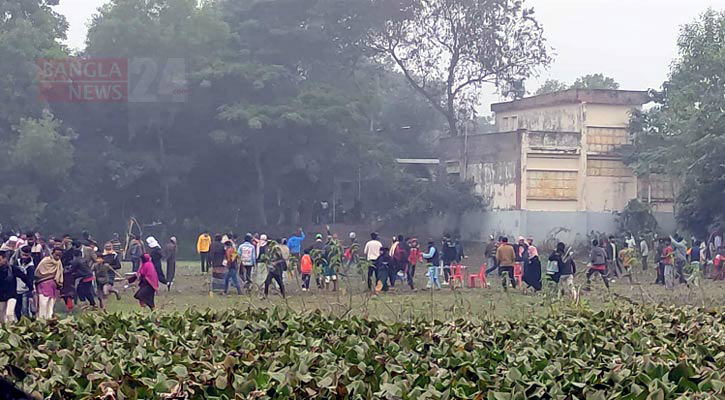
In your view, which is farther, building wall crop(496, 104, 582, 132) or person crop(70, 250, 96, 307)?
building wall crop(496, 104, 582, 132)

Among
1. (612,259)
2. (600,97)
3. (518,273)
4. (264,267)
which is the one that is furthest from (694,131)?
(264,267)

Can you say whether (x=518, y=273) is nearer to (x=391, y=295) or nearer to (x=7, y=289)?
(x=391, y=295)

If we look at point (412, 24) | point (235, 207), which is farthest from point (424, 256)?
point (412, 24)

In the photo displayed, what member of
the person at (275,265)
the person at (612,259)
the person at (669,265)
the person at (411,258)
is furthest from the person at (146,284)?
the person at (612,259)

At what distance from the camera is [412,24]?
44.7 metres

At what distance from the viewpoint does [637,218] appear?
3809 centimetres

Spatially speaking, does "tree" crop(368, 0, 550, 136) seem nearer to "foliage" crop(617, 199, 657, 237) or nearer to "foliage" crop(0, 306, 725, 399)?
"foliage" crop(617, 199, 657, 237)

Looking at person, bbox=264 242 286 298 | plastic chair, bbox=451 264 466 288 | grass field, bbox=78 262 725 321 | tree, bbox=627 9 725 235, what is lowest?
grass field, bbox=78 262 725 321

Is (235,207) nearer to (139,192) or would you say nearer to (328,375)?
(139,192)

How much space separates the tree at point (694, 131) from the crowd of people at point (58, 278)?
20031 mm

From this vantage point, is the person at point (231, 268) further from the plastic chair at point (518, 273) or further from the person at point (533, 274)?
the plastic chair at point (518, 273)

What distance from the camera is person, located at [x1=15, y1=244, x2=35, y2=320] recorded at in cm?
1570

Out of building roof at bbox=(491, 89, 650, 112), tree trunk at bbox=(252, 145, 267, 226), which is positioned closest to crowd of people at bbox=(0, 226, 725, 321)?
building roof at bbox=(491, 89, 650, 112)

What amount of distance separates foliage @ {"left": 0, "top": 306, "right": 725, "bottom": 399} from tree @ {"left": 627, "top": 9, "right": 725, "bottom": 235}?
26.3 metres
